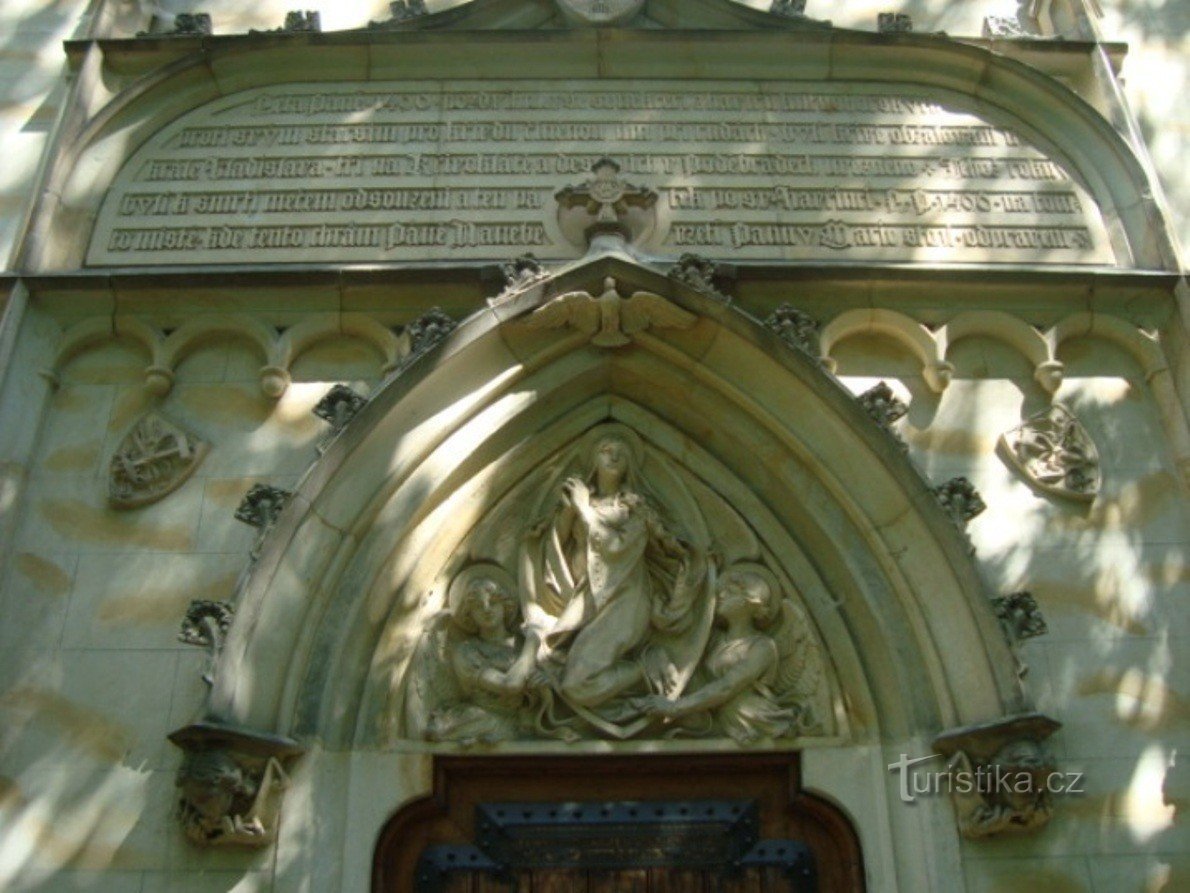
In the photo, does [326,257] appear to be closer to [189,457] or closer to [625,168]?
[189,457]

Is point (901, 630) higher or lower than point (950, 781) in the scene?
higher

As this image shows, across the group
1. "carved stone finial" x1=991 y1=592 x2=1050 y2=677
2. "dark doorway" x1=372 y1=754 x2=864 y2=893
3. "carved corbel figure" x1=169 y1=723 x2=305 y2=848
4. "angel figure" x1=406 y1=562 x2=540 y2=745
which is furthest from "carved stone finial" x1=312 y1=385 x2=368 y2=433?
"carved stone finial" x1=991 y1=592 x2=1050 y2=677

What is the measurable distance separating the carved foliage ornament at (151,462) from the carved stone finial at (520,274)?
190 centimetres

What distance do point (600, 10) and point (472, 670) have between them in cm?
472

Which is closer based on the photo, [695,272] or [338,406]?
[338,406]

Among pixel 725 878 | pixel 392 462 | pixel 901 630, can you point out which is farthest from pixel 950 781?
pixel 392 462

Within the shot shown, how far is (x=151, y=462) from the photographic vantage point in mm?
6324

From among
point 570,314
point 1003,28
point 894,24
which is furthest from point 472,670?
point 1003,28

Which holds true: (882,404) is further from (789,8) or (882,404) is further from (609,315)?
(789,8)

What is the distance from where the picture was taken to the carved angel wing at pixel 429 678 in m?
5.99

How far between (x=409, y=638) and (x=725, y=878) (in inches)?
79.8

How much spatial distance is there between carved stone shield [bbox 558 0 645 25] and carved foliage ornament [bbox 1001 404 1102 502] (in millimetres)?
Result: 3920

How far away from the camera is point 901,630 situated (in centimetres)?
603

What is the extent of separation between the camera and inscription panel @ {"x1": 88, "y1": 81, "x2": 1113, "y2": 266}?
7.14 meters
